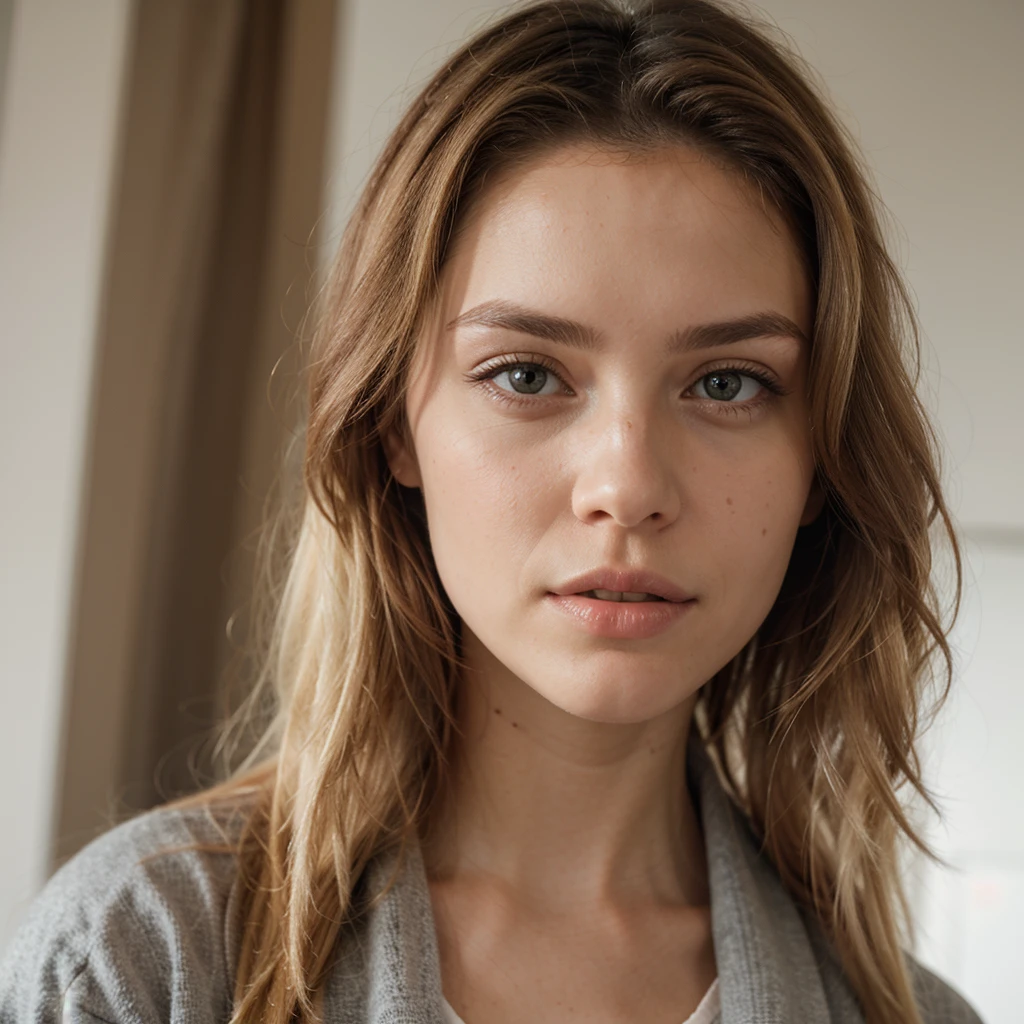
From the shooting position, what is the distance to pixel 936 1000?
3.49ft

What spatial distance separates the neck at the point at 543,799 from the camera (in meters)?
0.95

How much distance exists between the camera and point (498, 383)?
2.79 ft

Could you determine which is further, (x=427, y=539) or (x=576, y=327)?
(x=427, y=539)

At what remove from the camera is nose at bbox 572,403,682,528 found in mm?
→ 782

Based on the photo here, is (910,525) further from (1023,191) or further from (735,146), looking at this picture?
(1023,191)

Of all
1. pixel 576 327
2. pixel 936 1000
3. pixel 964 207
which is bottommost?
pixel 936 1000

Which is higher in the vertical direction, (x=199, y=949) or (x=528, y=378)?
(x=528, y=378)

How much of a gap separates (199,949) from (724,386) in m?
0.58

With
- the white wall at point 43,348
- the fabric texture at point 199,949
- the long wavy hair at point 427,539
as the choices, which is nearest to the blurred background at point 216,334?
the white wall at point 43,348

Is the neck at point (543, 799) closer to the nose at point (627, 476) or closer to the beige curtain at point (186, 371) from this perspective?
the nose at point (627, 476)

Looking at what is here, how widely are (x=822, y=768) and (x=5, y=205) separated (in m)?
1.08

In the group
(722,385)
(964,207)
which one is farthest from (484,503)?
(964,207)

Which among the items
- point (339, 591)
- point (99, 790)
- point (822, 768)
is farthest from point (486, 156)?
point (99, 790)

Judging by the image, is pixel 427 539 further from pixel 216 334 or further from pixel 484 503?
pixel 216 334
